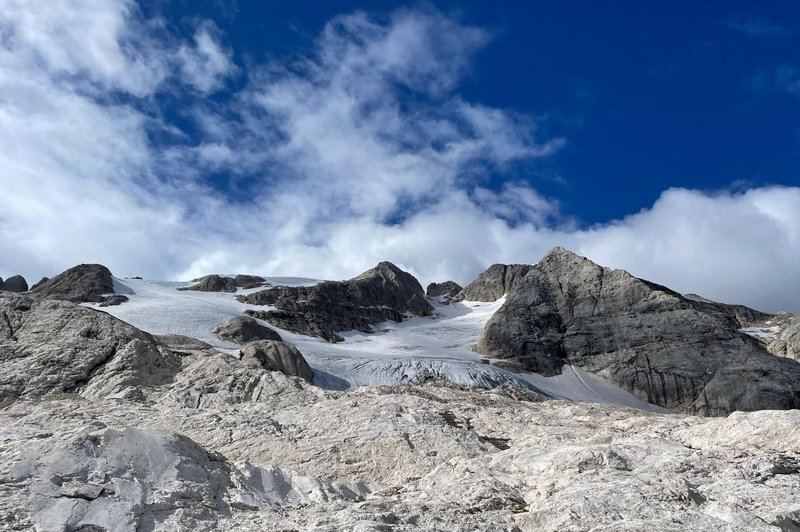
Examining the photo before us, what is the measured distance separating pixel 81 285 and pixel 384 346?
46.8 meters

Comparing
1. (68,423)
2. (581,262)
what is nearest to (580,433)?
(68,423)

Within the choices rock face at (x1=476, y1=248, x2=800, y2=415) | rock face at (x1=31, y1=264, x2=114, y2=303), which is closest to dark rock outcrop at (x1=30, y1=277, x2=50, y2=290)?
rock face at (x1=31, y1=264, x2=114, y2=303)

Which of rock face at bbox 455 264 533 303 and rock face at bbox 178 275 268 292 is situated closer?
rock face at bbox 178 275 268 292

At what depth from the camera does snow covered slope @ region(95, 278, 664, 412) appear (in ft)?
191

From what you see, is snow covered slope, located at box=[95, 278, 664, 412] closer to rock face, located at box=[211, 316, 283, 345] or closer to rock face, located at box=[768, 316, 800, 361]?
rock face, located at box=[211, 316, 283, 345]

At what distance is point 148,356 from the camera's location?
19.6 metres

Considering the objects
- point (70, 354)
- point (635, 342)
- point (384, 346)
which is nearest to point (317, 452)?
point (70, 354)

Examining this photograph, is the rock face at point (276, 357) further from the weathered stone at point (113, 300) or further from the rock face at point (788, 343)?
the weathered stone at point (113, 300)

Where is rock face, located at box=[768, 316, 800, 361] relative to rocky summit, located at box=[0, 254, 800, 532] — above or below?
above

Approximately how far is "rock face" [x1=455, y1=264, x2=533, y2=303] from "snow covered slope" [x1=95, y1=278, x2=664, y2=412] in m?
7.39

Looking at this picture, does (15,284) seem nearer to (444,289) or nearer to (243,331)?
(243,331)

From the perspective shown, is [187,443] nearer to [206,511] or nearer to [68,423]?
[206,511]

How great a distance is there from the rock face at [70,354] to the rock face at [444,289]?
13540 centimetres

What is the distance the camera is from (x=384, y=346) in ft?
292
